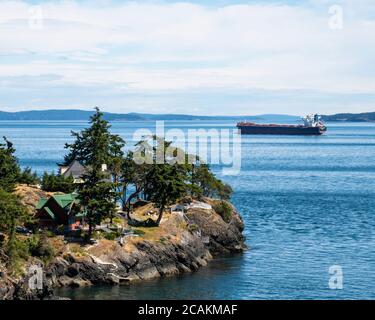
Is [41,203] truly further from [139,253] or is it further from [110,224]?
[139,253]

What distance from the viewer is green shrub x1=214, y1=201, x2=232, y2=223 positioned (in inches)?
3046

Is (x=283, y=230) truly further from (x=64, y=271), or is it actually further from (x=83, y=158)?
(x=64, y=271)

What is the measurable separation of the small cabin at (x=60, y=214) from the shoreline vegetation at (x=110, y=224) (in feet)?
0.32

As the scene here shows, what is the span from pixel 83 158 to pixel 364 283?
1729 inches

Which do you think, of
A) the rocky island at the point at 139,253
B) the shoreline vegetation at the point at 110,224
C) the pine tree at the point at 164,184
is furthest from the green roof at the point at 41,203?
the pine tree at the point at 164,184

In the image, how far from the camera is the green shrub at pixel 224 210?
254 feet

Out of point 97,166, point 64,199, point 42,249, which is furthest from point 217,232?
point 42,249

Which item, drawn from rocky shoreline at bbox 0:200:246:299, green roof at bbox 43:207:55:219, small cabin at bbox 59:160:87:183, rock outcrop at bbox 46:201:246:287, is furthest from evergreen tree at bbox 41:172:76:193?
rocky shoreline at bbox 0:200:246:299

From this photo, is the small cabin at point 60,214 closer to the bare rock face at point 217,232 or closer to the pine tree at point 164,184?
the pine tree at point 164,184

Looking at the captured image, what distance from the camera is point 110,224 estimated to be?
A: 6462 cm

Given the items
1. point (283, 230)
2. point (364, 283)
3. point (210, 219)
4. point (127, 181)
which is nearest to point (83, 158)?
point (127, 181)

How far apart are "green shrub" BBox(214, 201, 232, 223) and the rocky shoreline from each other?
3734 millimetres
